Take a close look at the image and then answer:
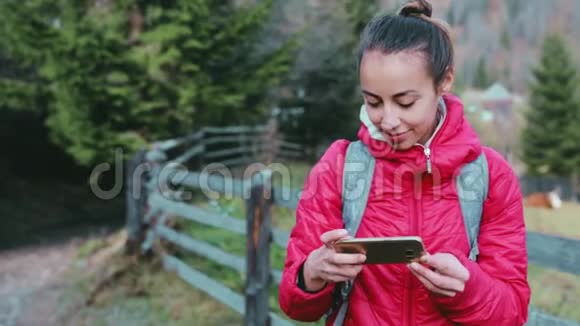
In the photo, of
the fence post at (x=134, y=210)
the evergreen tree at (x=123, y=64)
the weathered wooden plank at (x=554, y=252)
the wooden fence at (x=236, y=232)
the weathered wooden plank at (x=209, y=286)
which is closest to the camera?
the weathered wooden plank at (x=554, y=252)

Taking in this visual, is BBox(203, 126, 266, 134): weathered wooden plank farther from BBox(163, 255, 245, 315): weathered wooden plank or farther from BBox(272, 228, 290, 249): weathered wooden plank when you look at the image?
Result: BBox(272, 228, 290, 249): weathered wooden plank

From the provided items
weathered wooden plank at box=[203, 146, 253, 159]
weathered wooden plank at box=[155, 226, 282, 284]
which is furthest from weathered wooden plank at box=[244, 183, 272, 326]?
weathered wooden plank at box=[203, 146, 253, 159]

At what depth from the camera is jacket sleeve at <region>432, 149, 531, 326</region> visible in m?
1.21

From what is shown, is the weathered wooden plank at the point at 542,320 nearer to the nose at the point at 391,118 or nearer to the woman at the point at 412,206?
the woman at the point at 412,206

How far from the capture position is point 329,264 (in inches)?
47.4

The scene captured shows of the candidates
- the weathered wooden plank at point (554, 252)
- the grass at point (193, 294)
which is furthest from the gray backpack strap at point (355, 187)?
the grass at point (193, 294)

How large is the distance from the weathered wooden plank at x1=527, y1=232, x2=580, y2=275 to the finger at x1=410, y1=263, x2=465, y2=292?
36.9 inches

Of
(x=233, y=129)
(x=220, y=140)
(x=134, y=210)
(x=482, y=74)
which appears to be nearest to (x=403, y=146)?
(x=134, y=210)

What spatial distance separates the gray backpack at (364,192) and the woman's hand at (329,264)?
0.38 feet

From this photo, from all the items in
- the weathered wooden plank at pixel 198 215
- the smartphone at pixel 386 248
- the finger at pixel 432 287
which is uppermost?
the smartphone at pixel 386 248

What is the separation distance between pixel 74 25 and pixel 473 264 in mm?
8144

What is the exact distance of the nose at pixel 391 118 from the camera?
125cm

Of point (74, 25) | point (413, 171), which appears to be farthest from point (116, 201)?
point (413, 171)

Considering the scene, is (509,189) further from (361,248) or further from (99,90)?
(99,90)
